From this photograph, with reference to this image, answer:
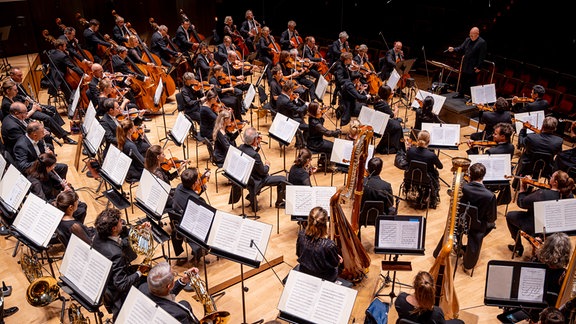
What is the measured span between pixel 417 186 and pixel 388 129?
2.04m

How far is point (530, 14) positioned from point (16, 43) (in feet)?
48.1

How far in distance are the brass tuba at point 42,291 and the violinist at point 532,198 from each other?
18.9ft

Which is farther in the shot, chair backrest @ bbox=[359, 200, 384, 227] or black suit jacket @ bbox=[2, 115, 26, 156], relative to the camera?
black suit jacket @ bbox=[2, 115, 26, 156]


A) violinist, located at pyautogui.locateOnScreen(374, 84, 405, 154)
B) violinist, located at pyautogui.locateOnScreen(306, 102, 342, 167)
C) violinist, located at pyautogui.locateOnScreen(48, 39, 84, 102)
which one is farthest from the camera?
violinist, located at pyautogui.locateOnScreen(48, 39, 84, 102)

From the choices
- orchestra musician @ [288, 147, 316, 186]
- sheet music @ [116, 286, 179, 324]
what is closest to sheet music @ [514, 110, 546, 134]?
orchestra musician @ [288, 147, 316, 186]

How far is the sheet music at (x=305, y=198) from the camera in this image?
246 inches

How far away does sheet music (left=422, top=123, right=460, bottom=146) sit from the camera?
7996 millimetres

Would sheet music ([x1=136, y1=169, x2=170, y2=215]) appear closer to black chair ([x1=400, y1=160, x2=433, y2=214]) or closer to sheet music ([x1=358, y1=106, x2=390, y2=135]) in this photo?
black chair ([x1=400, y1=160, x2=433, y2=214])

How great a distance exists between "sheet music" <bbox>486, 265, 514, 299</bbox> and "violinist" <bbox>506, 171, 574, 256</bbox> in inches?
71.2

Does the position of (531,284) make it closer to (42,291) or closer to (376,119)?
(376,119)

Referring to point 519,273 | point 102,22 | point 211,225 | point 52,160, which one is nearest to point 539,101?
point 519,273

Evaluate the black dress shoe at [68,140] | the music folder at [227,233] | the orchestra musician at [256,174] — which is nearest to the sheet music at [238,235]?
the music folder at [227,233]

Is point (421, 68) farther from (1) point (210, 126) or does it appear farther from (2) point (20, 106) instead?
(2) point (20, 106)

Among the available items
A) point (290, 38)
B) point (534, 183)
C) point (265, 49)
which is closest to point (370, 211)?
point (534, 183)
